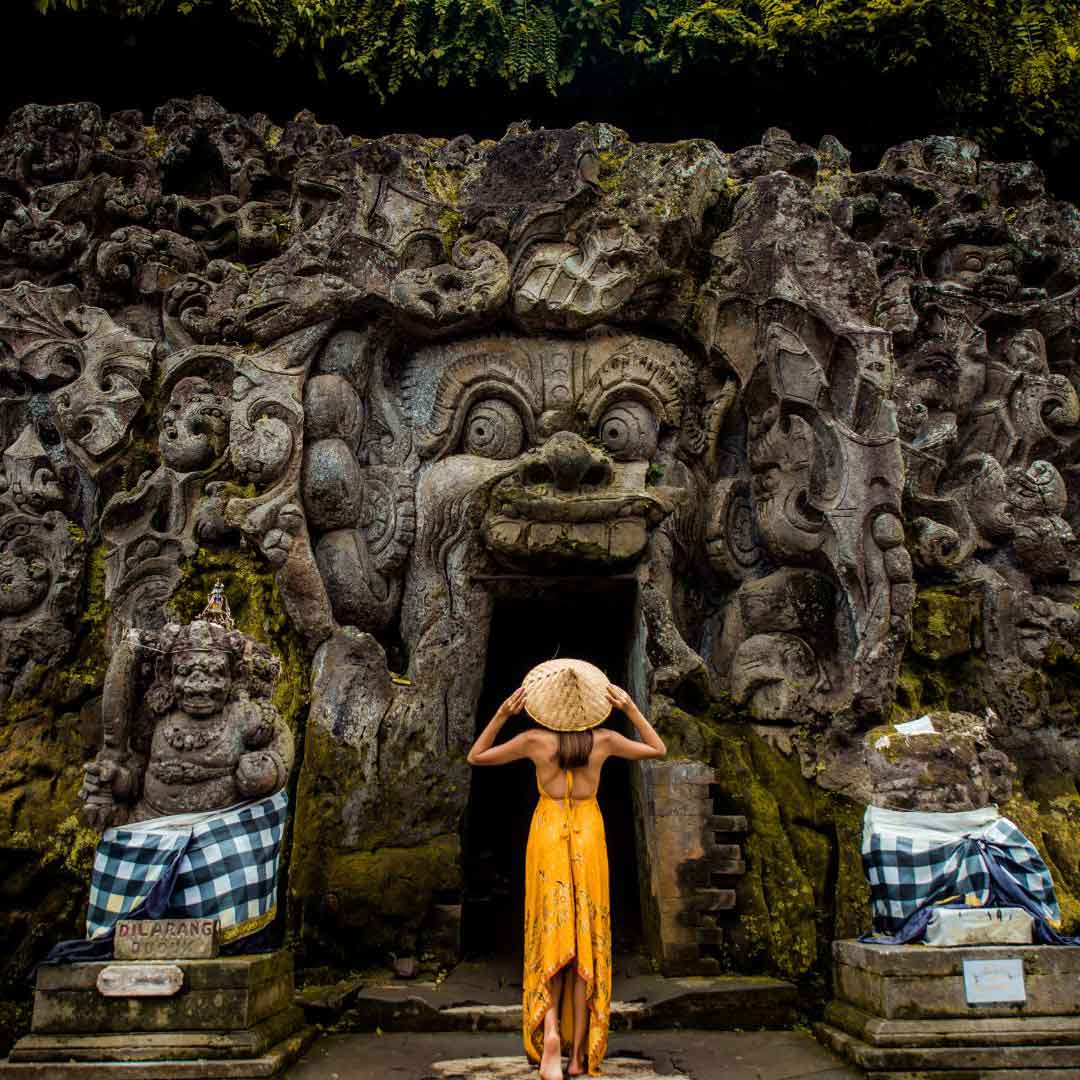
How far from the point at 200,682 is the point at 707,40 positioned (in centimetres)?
887

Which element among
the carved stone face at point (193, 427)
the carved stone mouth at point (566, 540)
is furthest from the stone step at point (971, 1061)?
the carved stone face at point (193, 427)

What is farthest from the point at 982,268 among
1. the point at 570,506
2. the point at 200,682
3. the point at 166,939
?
the point at 166,939

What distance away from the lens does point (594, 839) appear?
14.7 ft

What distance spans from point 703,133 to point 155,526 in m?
7.66

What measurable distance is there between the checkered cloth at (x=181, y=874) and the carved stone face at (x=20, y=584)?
3.06 meters

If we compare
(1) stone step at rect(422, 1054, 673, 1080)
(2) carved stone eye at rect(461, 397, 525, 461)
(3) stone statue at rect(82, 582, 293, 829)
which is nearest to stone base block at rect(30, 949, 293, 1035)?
(3) stone statue at rect(82, 582, 293, 829)

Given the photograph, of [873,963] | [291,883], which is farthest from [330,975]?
[873,963]

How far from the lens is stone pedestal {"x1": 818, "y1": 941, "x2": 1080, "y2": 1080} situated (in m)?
4.38

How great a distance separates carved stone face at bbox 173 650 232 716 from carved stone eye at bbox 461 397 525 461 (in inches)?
113

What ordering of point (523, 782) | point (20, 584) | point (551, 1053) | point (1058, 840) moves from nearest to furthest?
point (551, 1053)
point (1058, 840)
point (20, 584)
point (523, 782)

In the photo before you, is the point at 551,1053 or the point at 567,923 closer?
the point at 551,1053

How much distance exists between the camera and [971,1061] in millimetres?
4375

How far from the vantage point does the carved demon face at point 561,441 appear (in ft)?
22.5

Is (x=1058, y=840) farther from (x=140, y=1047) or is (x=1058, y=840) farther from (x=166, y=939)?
(x=140, y=1047)
